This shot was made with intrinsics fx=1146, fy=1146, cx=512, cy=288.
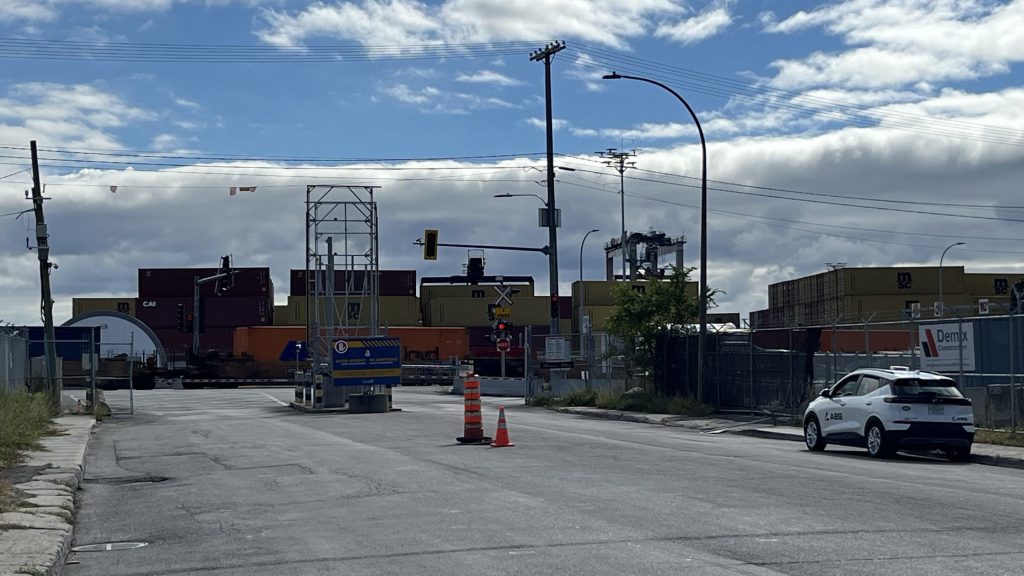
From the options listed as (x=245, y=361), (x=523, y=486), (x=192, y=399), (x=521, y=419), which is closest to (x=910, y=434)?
(x=523, y=486)

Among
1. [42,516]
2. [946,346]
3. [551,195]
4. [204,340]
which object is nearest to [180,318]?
[204,340]

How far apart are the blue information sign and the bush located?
10143mm

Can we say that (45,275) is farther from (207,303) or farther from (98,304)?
(98,304)

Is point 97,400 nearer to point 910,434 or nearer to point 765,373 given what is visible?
point 765,373

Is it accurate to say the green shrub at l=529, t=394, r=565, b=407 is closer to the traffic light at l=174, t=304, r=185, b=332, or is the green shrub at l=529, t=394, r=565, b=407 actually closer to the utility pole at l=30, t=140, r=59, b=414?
the utility pole at l=30, t=140, r=59, b=414

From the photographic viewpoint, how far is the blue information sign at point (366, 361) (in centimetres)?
3662

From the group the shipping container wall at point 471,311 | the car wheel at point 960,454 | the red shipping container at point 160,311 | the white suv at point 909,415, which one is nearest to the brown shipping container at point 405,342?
the shipping container wall at point 471,311

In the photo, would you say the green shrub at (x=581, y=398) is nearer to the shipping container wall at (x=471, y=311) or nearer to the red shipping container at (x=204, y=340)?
the shipping container wall at (x=471, y=311)

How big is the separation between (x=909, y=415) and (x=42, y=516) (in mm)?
13342

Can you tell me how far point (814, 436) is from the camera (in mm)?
21000

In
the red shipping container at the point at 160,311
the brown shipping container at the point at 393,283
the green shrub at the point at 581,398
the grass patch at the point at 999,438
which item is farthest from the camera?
the brown shipping container at the point at 393,283

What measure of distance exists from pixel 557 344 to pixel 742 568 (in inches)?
1333

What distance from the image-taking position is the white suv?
61.5 feet

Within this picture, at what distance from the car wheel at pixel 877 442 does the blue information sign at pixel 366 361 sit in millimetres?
19880
